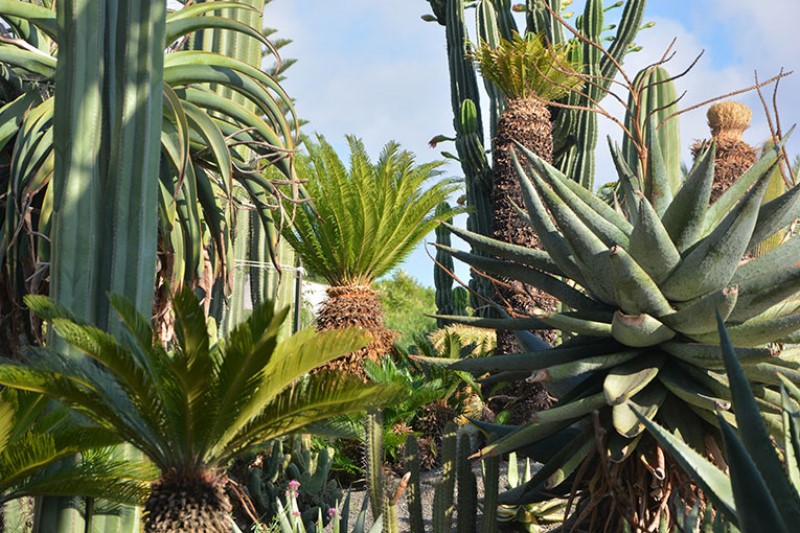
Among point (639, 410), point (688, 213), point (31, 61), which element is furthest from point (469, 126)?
point (639, 410)

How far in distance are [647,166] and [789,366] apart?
1.08 meters

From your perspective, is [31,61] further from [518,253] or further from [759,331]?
[759,331]

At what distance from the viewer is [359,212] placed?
1170 centimetres

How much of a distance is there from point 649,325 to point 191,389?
2658 millimetres

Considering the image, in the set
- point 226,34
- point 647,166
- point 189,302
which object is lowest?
point 189,302

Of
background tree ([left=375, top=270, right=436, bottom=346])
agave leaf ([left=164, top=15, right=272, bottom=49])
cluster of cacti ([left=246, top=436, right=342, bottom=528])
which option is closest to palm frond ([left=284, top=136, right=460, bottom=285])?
cluster of cacti ([left=246, top=436, right=342, bottom=528])

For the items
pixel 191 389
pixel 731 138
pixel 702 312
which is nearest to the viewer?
pixel 702 312

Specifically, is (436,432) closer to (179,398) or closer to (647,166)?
(179,398)

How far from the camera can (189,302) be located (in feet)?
16.4

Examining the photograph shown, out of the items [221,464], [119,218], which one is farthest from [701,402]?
[119,218]

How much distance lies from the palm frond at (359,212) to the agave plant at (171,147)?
345 centimetres

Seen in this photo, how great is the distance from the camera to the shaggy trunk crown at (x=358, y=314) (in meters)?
11.7

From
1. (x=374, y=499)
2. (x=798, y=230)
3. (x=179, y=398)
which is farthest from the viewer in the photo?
(x=374, y=499)

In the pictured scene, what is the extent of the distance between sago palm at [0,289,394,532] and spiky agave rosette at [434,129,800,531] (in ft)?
4.60
